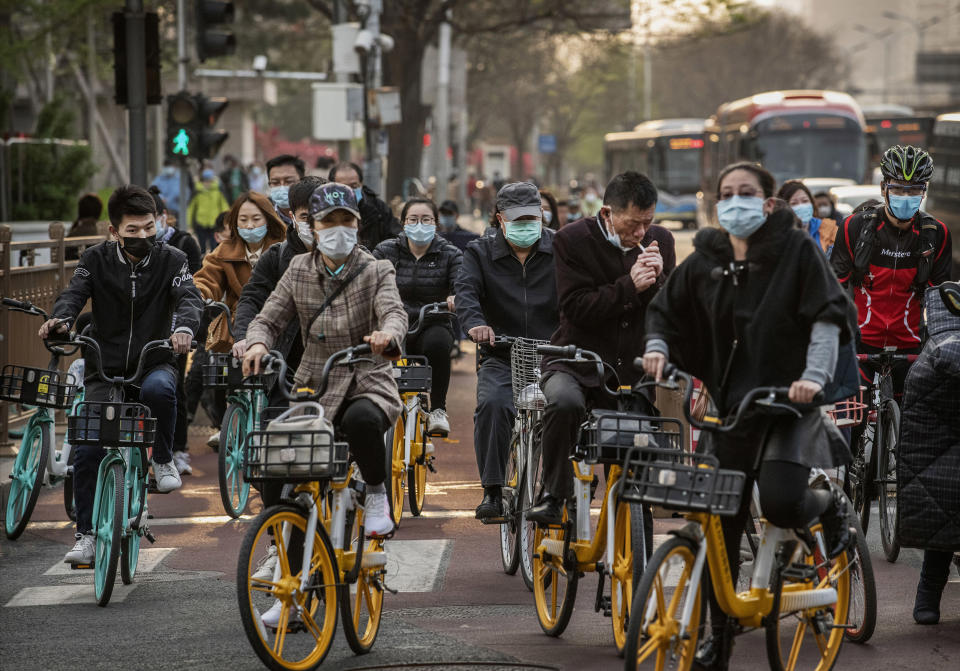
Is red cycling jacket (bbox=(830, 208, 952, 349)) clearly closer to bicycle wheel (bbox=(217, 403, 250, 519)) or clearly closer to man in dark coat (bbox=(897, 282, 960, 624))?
man in dark coat (bbox=(897, 282, 960, 624))

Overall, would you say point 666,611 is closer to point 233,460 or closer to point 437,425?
point 437,425

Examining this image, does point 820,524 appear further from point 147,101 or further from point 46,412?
point 147,101

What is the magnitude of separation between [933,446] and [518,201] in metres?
2.47

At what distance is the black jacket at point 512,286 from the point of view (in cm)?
812

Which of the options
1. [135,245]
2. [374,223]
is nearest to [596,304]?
[135,245]

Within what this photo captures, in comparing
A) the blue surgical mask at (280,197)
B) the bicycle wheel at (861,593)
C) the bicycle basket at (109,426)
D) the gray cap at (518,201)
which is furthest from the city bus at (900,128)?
the bicycle wheel at (861,593)

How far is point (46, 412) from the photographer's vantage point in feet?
29.3

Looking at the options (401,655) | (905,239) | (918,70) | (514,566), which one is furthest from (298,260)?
(918,70)

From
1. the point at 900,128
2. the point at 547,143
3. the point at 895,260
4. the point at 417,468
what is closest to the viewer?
the point at 895,260

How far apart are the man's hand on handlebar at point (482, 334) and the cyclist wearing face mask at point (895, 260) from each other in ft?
6.97

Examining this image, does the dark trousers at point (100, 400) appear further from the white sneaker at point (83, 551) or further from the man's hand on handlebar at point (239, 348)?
the man's hand on handlebar at point (239, 348)

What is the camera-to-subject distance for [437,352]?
1016cm

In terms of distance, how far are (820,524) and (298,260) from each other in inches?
91.0

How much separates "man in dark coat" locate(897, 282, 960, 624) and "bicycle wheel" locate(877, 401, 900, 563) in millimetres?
1324
